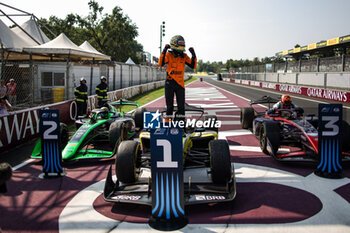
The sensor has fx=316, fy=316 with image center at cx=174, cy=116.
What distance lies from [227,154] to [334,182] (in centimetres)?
178

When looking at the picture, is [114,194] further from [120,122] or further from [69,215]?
[120,122]

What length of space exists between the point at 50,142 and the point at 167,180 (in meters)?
2.60

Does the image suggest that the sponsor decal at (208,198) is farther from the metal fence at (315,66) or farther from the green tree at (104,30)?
the green tree at (104,30)

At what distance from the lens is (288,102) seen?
7668 millimetres

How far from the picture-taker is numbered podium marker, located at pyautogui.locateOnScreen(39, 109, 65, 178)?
5.21 meters

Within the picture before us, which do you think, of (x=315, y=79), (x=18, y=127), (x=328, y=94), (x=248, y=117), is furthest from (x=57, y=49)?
(x=315, y=79)

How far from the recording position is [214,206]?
13.2 ft

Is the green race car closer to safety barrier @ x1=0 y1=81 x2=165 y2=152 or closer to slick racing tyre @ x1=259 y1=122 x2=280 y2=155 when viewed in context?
safety barrier @ x1=0 y1=81 x2=165 y2=152

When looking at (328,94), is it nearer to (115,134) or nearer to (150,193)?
(115,134)

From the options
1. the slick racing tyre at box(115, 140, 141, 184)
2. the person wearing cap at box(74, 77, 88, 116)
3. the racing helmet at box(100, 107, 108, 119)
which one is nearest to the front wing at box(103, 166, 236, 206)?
the slick racing tyre at box(115, 140, 141, 184)

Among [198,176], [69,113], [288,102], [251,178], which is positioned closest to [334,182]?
[251,178]

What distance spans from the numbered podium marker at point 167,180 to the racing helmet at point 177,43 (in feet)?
9.07

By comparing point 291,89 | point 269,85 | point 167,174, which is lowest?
point 167,174

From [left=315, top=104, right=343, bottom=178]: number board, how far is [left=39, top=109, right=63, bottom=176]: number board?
4263 mm
